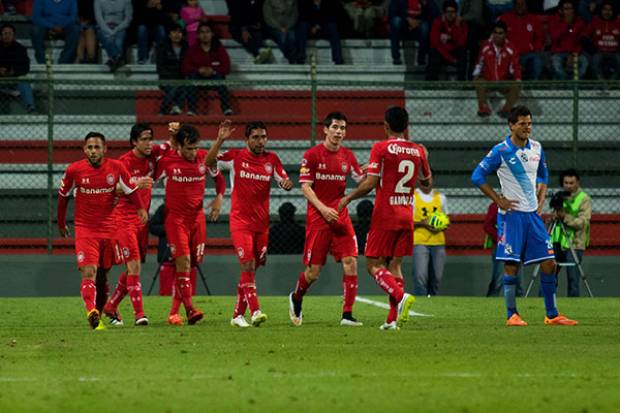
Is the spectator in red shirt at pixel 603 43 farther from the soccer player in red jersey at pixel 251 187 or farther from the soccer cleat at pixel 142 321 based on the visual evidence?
the soccer cleat at pixel 142 321

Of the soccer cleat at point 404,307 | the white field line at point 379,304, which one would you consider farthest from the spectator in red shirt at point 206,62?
the soccer cleat at point 404,307

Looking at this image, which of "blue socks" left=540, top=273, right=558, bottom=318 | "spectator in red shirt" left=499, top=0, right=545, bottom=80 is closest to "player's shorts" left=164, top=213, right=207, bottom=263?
"blue socks" left=540, top=273, right=558, bottom=318

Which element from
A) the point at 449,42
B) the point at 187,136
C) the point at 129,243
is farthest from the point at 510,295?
the point at 449,42

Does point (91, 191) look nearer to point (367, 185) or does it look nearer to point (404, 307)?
point (367, 185)

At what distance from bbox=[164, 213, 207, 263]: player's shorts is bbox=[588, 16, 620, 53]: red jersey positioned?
37.6 feet

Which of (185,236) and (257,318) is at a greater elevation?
(185,236)

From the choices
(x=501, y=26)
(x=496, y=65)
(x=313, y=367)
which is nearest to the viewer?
(x=313, y=367)

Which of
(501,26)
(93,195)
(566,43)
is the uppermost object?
(501,26)

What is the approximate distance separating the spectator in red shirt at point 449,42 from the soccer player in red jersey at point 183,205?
9.73 meters

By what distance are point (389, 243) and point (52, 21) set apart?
40.8 ft

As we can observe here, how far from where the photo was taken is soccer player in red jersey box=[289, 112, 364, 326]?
533 inches

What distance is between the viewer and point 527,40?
76.4 ft

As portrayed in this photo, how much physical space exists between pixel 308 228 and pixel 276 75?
10436 mm

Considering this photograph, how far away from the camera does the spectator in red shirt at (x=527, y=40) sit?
2323 centimetres
